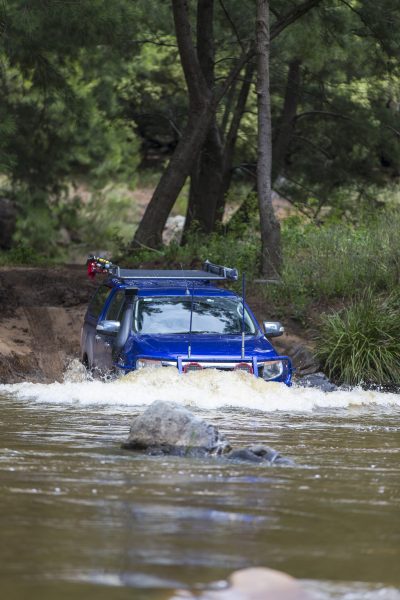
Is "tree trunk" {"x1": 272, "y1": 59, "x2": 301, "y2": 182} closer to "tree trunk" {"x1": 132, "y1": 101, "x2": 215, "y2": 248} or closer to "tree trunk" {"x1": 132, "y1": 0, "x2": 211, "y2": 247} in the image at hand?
"tree trunk" {"x1": 132, "y1": 0, "x2": 211, "y2": 247}

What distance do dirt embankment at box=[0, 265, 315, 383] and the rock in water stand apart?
24.1 ft

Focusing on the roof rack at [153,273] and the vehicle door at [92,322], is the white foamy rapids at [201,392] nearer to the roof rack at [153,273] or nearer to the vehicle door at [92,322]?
the vehicle door at [92,322]

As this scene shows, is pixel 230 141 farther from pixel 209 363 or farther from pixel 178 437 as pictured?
pixel 178 437

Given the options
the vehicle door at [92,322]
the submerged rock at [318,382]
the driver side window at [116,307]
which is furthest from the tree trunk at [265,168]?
the driver side window at [116,307]

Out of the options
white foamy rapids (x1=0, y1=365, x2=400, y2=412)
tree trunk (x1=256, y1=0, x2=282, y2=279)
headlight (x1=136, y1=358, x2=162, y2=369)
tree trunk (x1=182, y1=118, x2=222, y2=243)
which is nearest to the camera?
white foamy rapids (x1=0, y1=365, x2=400, y2=412)

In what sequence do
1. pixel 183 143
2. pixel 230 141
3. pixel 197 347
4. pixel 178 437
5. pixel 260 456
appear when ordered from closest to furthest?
pixel 260 456 → pixel 178 437 → pixel 197 347 → pixel 183 143 → pixel 230 141

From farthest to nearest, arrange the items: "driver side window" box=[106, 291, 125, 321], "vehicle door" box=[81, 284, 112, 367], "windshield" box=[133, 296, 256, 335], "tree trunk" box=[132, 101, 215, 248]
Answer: "tree trunk" box=[132, 101, 215, 248]
"vehicle door" box=[81, 284, 112, 367]
"driver side window" box=[106, 291, 125, 321]
"windshield" box=[133, 296, 256, 335]

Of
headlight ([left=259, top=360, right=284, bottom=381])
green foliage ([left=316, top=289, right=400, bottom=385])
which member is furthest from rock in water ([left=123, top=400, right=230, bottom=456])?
green foliage ([left=316, top=289, right=400, bottom=385])

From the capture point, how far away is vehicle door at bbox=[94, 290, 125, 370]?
13.3 m

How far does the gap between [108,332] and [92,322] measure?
1.95 m

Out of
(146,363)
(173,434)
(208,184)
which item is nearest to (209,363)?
(146,363)

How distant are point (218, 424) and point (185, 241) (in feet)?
50.1

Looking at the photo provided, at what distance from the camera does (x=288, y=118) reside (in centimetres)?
2977

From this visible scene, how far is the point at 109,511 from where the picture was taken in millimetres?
6664
